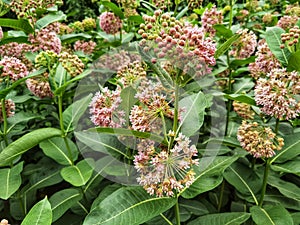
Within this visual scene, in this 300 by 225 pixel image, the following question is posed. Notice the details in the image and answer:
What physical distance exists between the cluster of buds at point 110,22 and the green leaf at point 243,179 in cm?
169

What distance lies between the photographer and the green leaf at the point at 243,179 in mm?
2672

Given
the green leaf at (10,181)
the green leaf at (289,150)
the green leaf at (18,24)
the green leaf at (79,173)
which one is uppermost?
the green leaf at (18,24)

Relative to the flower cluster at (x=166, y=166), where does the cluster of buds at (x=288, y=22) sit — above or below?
above

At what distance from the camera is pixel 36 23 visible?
3.20 meters

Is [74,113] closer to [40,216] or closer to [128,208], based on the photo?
[128,208]

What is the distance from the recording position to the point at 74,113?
271 cm

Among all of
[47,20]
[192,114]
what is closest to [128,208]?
[192,114]

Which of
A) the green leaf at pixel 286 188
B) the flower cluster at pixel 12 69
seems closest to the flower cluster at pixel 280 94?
the green leaf at pixel 286 188

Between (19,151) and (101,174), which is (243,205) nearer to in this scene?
(101,174)

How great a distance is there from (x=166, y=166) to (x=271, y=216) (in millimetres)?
946

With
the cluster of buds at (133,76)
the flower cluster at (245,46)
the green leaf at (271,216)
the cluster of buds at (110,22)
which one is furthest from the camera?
the cluster of buds at (110,22)

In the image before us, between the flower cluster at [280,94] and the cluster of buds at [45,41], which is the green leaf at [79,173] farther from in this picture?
the flower cluster at [280,94]

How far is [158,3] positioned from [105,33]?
1167mm

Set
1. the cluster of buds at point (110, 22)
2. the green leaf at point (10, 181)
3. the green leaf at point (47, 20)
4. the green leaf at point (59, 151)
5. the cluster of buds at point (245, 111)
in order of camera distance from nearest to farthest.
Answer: the green leaf at point (10, 181)
the green leaf at point (59, 151)
the cluster of buds at point (245, 111)
the green leaf at point (47, 20)
the cluster of buds at point (110, 22)
